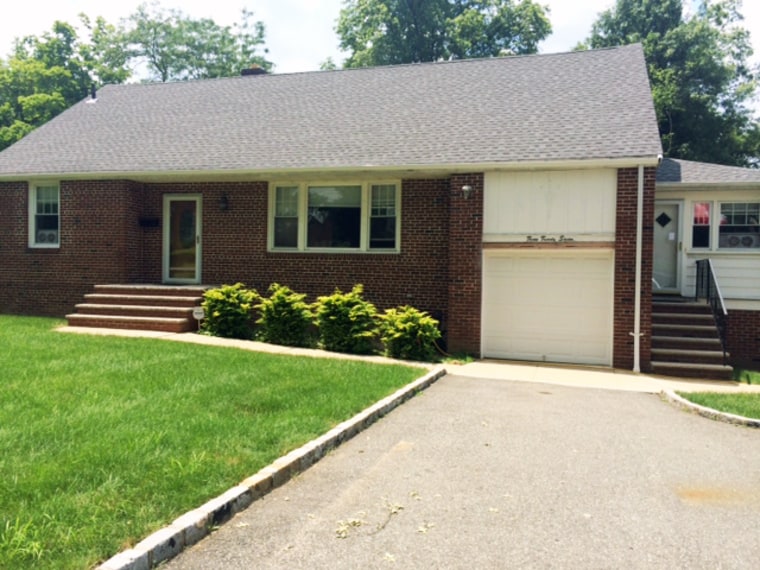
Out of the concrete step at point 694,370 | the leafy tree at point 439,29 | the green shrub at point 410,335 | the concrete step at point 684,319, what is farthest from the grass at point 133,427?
the leafy tree at point 439,29

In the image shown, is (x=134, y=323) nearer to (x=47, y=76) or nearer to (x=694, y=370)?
(x=694, y=370)

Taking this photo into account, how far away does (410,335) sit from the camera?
435 inches

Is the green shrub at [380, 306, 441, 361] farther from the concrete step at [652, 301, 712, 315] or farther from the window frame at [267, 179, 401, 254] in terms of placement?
the concrete step at [652, 301, 712, 315]

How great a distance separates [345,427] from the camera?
5883 millimetres

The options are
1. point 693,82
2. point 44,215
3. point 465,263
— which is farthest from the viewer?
point 693,82

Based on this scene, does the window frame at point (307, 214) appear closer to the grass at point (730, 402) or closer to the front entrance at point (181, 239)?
the front entrance at point (181, 239)

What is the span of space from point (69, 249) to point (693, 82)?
27.6 m

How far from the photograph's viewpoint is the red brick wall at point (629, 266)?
10875 millimetres

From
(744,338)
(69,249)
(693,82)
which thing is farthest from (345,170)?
(693,82)

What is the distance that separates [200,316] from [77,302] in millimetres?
4042

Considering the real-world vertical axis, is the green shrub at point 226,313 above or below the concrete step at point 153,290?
below

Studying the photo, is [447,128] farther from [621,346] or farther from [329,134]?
[621,346]

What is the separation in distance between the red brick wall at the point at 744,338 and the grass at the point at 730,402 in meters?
3.68

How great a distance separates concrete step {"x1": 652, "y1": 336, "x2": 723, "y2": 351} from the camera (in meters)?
11.3
